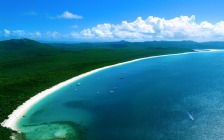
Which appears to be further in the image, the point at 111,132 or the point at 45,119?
A: the point at 45,119

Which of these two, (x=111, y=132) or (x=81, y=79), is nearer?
(x=111, y=132)

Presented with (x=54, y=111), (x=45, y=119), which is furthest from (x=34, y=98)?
(x=45, y=119)

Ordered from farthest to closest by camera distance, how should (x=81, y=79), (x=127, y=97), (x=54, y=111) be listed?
(x=81, y=79), (x=127, y=97), (x=54, y=111)

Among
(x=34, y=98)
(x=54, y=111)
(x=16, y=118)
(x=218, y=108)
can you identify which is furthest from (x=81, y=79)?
(x=218, y=108)

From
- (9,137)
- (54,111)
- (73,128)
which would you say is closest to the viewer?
(9,137)

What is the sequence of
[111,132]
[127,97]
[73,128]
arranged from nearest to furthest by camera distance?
1. [111,132]
2. [73,128]
3. [127,97]

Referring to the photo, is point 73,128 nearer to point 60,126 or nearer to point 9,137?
point 60,126
